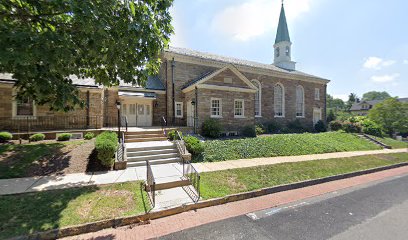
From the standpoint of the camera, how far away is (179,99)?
56.3 feet

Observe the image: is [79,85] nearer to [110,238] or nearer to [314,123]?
[110,238]

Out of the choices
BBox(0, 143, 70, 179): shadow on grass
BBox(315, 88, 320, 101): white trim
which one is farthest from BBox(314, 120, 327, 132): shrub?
BBox(0, 143, 70, 179): shadow on grass

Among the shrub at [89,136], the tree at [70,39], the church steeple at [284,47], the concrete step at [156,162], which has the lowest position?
the concrete step at [156,162]

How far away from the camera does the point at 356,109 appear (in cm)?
6166

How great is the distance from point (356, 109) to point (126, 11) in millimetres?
76682

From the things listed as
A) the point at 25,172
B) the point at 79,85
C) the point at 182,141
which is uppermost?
the point at 79,85

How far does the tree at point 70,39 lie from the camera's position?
185 inches

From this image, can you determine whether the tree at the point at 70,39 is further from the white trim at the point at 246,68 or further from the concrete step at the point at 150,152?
the white trim at the point at 246,68

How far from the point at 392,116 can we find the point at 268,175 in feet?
117

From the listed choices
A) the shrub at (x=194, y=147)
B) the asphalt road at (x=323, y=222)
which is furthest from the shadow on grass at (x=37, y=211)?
the shrub at (x=194, y=147)

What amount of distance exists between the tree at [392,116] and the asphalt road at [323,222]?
32.3m

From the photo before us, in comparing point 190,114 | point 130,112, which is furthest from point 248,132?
point 130,112

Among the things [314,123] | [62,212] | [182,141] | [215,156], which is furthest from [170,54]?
[314,123]

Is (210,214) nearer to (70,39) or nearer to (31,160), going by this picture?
(70,39)
